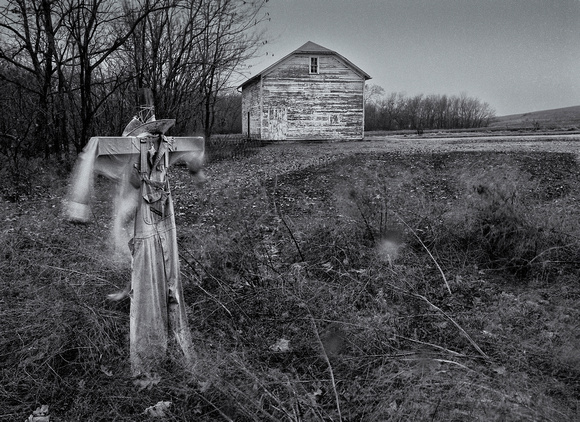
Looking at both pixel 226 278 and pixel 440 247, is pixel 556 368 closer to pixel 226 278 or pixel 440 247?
pixel 440 247

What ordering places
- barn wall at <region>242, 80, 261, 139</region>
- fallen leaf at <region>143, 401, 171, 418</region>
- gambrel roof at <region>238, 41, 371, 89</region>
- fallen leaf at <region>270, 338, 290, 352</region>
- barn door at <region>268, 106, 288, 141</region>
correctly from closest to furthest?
fallen leaf at <region>143, 401, 171, 418</region>, fallen leaf at <region>270, 338, 290, 352</region>, gambrel roof at <region>238, 41, 371, 89</region>, barn door at <region>268, 106, 288, 141</region>, barn wall at <region>242, 80, 261, 139</region>

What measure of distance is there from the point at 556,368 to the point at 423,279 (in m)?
1.77

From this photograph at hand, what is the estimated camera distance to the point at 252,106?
31.8m

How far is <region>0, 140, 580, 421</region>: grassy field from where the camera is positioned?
3.28m

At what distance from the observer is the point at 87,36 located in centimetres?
1316

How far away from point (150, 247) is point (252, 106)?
1145 inches

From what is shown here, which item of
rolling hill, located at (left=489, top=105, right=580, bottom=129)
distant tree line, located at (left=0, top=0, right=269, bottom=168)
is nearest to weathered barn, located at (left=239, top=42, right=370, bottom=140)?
distant tree line, located at (left=0, top=0, right=269, bottom=168)

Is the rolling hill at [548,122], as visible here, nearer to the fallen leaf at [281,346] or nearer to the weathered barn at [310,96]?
→ the weathered barn at [310,96]

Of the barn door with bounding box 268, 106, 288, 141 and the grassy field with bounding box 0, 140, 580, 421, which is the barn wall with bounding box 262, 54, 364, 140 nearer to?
the barn door with bounding box 268, 106, 288, 141

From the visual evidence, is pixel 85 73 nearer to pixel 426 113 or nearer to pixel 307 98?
pixel 307 98

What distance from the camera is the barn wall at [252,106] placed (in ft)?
97.9

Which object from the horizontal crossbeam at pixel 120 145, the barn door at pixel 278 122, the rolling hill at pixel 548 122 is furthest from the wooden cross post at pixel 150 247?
the rolling hill at pixel 548 122

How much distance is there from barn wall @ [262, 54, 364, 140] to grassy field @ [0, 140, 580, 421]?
67.5 ft

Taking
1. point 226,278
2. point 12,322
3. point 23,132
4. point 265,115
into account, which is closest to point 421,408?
point 226,278
